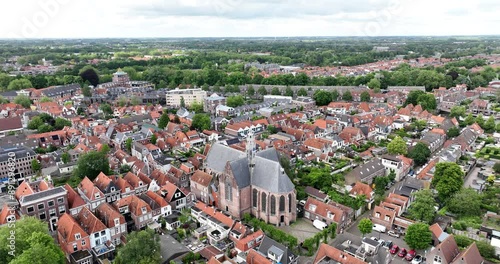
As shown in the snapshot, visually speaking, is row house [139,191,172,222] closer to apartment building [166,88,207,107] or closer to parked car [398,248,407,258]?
parked car [398,248,407,258]

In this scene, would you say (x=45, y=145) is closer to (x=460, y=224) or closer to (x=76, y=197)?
(x=76, y=197)

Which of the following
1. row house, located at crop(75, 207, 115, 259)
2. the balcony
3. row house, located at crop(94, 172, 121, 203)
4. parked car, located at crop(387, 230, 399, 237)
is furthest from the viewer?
row house, located at crop(94, 172, 121, 203)

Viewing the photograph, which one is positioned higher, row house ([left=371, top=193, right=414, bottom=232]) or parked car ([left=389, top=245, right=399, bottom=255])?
row house ([left=371, top=193, right=414, bottom=232])

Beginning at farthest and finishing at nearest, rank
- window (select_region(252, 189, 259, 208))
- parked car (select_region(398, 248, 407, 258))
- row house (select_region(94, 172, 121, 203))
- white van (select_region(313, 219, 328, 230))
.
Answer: row house (select_region(94, 172, 121, 203)) → window (select_region(252, 189, 259, 208)) → white van (select_region(313, 219, 328, 230)) → parked car (select_region(398, 248, 407, 258))

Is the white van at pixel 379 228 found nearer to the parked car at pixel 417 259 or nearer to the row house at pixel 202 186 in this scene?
the parked car at pixel 417 259

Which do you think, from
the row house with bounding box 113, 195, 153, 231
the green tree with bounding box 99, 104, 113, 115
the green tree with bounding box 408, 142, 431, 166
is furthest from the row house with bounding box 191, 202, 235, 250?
the green tree with bounding box 99, 104, 113, 115

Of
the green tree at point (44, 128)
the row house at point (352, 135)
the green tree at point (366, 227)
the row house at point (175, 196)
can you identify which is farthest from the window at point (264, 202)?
the green tree at point (44, 128)

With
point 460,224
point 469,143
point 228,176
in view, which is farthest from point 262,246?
point 469,143
